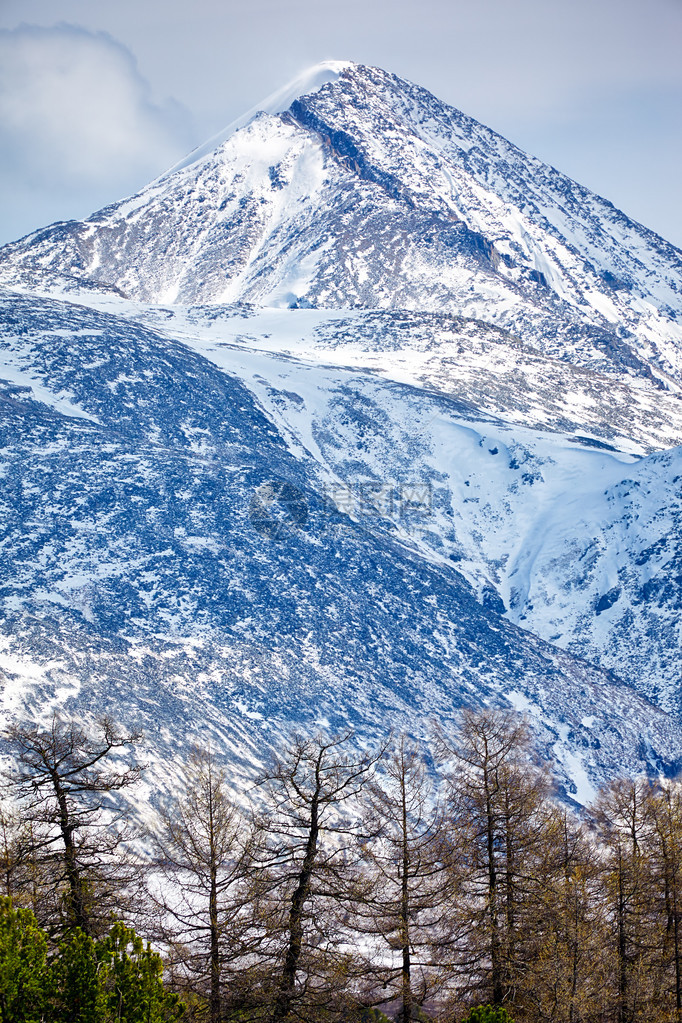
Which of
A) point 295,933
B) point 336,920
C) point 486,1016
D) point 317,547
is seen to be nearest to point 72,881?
point 295,933

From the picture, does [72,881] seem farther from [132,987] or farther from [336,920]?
[336,920]

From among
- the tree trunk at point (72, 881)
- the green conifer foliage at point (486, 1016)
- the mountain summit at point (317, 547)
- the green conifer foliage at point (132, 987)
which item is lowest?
the green conifer foliage at point (486, 1016)

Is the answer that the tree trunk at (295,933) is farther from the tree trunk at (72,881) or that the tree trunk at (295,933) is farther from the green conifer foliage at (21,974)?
the green conifer foliage at (21,974)

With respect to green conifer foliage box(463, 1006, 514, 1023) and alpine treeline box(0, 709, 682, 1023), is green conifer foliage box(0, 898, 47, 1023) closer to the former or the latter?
alpine treeline box(0, 709, 682, 1023)

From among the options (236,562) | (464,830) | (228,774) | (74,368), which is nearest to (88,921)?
(464,830)

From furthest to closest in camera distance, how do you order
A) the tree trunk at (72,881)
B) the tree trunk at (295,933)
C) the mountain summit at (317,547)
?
the mountain summit at (317,547)
the tree trunk at (72,881)
the tree trunk at (295,933)

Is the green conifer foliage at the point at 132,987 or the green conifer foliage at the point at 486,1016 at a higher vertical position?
the green conifer foliage at the point at 132,987

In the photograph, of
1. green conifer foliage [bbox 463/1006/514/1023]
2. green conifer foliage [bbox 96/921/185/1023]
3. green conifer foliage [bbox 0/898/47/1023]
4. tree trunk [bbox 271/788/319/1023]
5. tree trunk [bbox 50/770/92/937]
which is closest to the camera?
green conifer foliage [bbox 0/898/47/1023]

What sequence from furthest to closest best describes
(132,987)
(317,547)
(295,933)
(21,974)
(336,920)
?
(317,547)
(336,920)
(295,933)
(132,987)
(21,974)

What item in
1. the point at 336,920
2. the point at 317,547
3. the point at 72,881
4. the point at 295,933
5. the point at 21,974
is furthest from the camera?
the point at 317,547

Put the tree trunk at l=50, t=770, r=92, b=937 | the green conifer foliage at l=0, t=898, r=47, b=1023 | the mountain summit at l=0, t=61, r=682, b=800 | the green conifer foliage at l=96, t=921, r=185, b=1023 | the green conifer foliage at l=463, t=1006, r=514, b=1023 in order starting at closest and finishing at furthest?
the green conifer foliage at l=0, t=898, r=47, b=1023 < the green conifer foliage at l=96, t=921, r=185, b=1023 < the tree trunk at l=50, t=770, r=92, b=937 < the green conifer foliage at l=463, t=1006, r=514, b=1023 < the mountain summit at l=0, t=61, r=682, b=800


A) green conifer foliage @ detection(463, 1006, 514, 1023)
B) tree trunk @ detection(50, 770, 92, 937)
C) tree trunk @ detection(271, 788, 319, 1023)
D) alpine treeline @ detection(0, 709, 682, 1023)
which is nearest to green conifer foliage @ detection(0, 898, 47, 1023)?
alpine treeline @ detection(0, 709, 682, 1023)

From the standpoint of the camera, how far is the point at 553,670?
84.6m

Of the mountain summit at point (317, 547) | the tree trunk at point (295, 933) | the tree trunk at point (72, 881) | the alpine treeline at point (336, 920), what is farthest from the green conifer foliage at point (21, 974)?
the mountain summit at point (317, 547)
